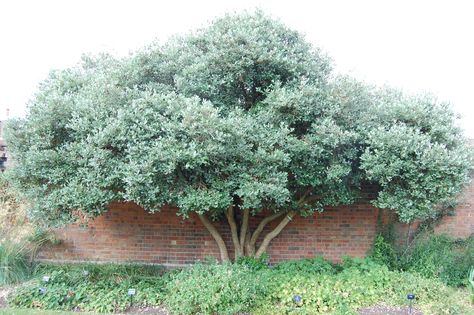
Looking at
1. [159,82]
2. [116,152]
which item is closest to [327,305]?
[116,152]

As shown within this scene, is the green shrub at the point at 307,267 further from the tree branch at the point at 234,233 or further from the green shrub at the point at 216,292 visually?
the green shrub at the point at 216,292

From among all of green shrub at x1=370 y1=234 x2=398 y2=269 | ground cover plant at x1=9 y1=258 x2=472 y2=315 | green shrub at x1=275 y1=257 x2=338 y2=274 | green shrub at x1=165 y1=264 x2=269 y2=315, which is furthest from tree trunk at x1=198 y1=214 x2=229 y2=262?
green shrub at x1=370 y1=234 x2=398 y2=269

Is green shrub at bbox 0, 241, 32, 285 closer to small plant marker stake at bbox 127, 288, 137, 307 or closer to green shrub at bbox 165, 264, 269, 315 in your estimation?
small plant marker stake at bbox 127, 288, 137, 307

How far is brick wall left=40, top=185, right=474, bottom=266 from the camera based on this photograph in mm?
7824

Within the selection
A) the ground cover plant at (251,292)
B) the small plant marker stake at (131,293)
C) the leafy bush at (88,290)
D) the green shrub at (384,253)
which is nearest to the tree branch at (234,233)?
the ground cover plant at (251,292)

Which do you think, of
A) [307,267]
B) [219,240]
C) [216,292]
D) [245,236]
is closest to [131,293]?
[216,292]

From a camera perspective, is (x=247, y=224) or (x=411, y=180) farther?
(x=247, y=224)

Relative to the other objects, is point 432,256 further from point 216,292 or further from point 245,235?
point 216,292

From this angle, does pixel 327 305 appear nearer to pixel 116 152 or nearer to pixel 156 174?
pixel 156 174

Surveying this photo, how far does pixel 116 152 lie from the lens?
18.7ft

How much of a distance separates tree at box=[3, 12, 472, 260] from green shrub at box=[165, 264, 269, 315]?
96 centimetres

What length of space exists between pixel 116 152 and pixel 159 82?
55.4 inches

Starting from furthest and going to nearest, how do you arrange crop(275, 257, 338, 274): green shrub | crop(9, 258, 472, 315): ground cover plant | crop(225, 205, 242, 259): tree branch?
crop(225, 205, 242, 259): tree branch < crop(275, 257, 338, 274): green shrub < crop(9, 258, 472, 315): ground cover plant

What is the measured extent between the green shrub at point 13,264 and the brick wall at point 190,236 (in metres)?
0.87
